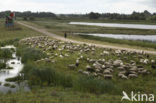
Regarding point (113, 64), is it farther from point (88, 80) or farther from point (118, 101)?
point (118, 101)

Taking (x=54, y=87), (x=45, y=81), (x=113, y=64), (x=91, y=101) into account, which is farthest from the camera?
(x=113, y=64)

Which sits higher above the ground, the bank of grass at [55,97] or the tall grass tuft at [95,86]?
the tall grass tuft at [95,86]

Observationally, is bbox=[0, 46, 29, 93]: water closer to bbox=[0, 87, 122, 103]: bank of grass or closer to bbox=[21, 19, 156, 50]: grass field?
bbox=[0, 87, 122, 103]: bank of grass

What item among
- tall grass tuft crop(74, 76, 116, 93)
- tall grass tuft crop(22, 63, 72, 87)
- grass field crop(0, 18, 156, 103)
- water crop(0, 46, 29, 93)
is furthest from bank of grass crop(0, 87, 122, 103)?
water crop(0, 46, 29, 93)

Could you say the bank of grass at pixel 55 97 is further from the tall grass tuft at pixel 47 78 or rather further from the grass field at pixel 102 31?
the grass field at pixel 102 31

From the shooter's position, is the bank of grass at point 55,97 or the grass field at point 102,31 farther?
the grass field at point 102,31

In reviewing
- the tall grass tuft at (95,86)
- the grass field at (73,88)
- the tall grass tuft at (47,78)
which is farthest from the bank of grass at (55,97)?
the tall grass tuft at (47,78)

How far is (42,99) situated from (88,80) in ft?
9.46

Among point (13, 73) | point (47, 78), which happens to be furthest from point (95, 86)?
point (13, 73)

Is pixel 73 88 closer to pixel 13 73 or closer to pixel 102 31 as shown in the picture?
pixel 13 73

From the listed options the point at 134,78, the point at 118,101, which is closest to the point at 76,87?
the point at 118,101

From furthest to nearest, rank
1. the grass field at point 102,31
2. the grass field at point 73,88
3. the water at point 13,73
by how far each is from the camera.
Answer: the grass field at point 102,31, the water at point 13,73, the grass field at point 73,88

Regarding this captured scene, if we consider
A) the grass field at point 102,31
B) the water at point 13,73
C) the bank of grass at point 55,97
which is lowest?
the water at point 13,73

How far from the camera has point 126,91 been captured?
11.3 metres
